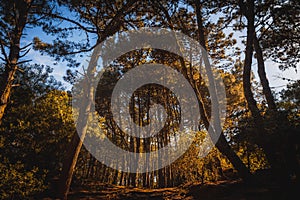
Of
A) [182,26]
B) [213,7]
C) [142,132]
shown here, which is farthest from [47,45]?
[142,132]

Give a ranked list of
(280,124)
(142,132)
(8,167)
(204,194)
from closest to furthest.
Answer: (280,124)
(8,167)
(204,194)
(142,132)

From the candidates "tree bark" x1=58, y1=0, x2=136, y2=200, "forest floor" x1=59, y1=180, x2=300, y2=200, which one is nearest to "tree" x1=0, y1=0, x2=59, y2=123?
"tree bark" x1=58, y1=0, x2=136, y2=200

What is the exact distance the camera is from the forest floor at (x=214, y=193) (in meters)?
6.18

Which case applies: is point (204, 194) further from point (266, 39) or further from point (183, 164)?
point (266, 39)

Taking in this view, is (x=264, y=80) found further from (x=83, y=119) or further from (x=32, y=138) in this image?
(x=32, y=138)

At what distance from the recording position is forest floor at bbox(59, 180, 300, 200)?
618 centimetres

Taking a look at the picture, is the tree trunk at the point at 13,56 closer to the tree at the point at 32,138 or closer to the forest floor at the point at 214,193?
the tree at the point at 32,138

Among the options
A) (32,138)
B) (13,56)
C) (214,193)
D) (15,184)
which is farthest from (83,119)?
(214,193)

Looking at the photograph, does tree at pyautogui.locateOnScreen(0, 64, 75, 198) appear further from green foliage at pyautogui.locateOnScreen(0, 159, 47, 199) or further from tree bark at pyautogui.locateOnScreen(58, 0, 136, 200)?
tree bark at pyautogui.locateOnScreen(58, 0, 136, 200)

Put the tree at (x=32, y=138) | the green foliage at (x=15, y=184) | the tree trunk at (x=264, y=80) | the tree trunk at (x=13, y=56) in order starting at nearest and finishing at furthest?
A: the tree trunk at (x=13, y=56), the green foliage at (x=15, y=184), the tree at (x=32, y=138), the tree trunk at (x=264, y=80)

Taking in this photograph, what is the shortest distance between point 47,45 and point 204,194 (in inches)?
349

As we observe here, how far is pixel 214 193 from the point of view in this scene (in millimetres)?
7902

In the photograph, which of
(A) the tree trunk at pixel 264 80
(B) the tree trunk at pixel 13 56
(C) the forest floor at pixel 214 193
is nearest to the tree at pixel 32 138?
(B) the tree trunk at pixel 13 56

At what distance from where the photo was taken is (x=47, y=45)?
9.90 meters
